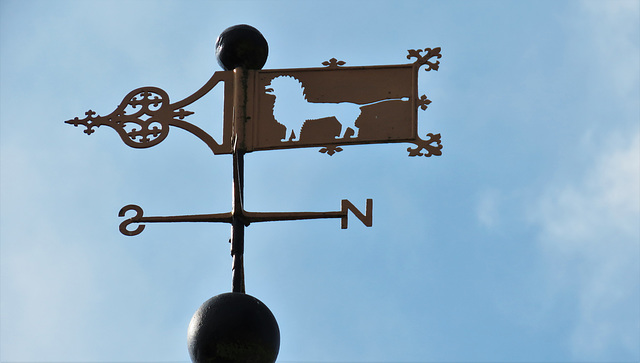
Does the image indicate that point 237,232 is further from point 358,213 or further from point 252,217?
point 358,213

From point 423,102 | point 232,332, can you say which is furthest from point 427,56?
point 232,332

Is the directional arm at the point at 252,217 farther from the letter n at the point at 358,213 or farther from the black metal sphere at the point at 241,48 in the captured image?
the black metal sphere at the point at 241,48

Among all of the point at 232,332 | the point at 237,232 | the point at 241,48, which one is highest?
the point at 241,48

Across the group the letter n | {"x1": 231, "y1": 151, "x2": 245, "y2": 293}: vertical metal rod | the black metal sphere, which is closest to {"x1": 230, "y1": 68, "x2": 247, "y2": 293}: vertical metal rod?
{"x1": 231, "y1": 151, "x2": 245, "y2": 293}: vertical metal rod

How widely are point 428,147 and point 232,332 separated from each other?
129 cm

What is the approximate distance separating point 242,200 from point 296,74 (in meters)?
0.79

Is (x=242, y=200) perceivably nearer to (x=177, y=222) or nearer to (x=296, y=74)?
(x=177, y=222)

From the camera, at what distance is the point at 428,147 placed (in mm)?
4840

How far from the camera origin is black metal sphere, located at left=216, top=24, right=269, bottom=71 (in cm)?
508

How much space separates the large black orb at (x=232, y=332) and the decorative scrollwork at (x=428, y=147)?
1092mm

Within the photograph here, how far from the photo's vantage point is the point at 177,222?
4664mm

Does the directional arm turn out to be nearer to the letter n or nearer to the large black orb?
the letter n

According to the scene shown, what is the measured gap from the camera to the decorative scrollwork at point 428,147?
15.9 feet

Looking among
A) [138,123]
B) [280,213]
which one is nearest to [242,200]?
[280,213]
